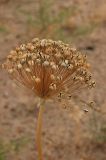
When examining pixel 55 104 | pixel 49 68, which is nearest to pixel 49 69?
pixel 49 68

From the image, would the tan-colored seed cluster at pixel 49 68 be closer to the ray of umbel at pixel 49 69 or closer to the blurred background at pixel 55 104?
the ray of umbel at pixel 49 69

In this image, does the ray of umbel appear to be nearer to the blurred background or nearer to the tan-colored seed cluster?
the tan-colored seed cluster

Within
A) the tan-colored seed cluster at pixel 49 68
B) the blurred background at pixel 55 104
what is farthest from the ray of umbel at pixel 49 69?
the blurred background at pixel 55 104

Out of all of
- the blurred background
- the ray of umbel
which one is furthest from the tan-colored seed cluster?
the blurred background

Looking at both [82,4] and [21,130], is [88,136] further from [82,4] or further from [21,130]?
[82,4]

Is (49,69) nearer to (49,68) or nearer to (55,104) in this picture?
(49,68)

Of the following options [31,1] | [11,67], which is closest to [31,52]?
[11,67]

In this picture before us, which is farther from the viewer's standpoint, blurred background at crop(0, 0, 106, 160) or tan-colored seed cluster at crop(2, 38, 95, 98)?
blurred background at crop(0, 0, 106, 160)
